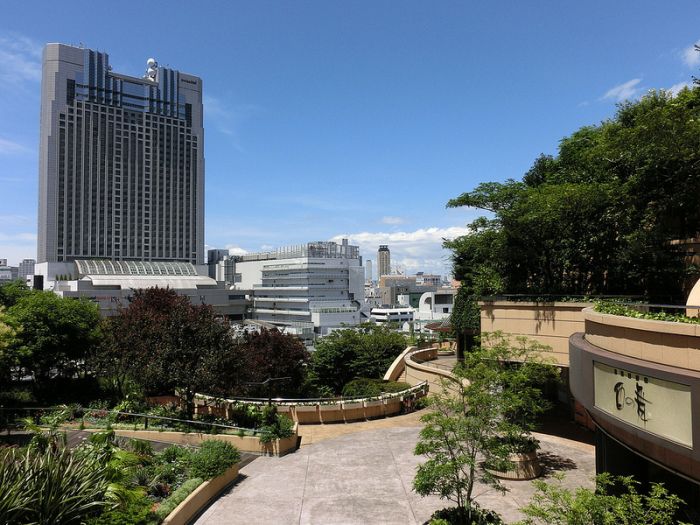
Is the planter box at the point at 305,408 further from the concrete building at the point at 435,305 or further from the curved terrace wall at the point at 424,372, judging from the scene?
the concrete building at the point at 435,305

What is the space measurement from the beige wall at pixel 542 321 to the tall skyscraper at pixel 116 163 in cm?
14727

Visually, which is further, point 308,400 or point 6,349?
point 308,400

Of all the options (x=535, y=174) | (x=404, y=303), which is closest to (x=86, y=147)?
(x=404, y=303)

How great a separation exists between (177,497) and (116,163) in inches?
6102

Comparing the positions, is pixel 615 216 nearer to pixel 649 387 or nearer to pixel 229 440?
pixel 649 387

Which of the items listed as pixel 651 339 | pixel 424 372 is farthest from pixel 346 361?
pixel 651 339

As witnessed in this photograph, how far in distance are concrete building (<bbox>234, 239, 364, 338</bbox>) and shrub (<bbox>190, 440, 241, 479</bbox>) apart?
343 ft

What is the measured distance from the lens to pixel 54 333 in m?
27.2

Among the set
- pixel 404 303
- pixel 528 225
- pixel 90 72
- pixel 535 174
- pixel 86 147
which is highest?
pixel 90 72

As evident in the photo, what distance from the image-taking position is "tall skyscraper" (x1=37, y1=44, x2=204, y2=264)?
13812cm

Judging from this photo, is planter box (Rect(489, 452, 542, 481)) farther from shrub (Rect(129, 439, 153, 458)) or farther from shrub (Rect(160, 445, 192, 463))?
shrub (Rect(129, 439, 153, 458))

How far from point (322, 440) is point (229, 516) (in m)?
7.75

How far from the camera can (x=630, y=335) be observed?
9906 millimetres

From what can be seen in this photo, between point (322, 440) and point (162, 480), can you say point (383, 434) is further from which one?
point (162, 480)
